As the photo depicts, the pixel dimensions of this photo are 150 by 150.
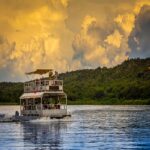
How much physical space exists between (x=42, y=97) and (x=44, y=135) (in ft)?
71.5

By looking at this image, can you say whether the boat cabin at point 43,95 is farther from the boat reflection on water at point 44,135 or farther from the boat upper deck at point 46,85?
the boat reflection on water at point 44,135

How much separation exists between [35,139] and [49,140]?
6.45ft

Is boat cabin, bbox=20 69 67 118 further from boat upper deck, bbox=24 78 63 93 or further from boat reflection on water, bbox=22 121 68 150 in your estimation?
boat reflection on water, bbox=22 121 68 150

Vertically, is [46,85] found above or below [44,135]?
above

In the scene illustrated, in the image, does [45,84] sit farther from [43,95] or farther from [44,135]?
[44,135]

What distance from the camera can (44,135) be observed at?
64.0 m

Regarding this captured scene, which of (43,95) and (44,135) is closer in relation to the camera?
(44,135)

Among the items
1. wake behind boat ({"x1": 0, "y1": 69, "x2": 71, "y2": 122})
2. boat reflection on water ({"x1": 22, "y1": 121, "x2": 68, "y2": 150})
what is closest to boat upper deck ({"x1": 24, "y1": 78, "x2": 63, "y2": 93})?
wake behind boat ({"x1": 0, "y1": 69, "x2": 71, "y2": 122})

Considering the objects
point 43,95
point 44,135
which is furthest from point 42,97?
point 44,135

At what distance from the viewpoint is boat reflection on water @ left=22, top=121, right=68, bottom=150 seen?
52906mm

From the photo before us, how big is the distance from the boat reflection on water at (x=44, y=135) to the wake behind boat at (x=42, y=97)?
111 inches

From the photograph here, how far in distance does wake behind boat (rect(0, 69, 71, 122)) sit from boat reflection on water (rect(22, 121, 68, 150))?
2.81 m

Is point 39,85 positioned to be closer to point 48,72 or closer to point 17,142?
→ point 48,72

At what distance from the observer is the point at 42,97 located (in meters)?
85.4
